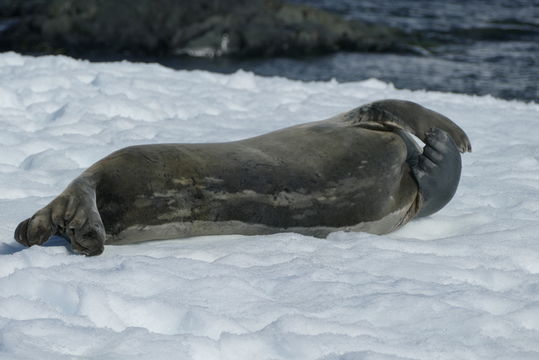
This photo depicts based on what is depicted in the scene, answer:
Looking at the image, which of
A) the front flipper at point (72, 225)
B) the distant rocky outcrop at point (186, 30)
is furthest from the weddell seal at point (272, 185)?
the distant rocky outcrop at point (186, 30)

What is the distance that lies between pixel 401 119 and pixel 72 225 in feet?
5.09

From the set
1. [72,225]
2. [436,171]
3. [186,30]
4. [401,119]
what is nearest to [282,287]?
[72,225]

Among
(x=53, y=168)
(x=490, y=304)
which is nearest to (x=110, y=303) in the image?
(x=490, y=304)

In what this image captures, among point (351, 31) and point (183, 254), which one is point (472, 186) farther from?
point (351, 31)

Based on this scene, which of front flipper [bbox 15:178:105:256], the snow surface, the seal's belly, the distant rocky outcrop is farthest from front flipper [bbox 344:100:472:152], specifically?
the distant rocky outcrop

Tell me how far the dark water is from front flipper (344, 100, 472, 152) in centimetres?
856

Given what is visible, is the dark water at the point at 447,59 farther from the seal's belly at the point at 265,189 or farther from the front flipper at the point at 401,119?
the seal's belly at the point at 265,189

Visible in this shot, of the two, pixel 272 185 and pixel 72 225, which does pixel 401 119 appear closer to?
pixel 272 185

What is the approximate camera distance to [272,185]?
11.1 feet

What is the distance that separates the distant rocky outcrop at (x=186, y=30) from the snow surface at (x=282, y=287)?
37.2 ft

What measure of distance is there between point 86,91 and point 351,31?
11.3 m

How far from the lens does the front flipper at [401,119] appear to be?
12.6ft

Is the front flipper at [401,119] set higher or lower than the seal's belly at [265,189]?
higher

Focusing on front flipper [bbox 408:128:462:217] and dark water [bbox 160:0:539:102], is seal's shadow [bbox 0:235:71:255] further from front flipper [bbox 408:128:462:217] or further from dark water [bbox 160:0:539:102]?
dark water [bbox 160:0:539:102]
